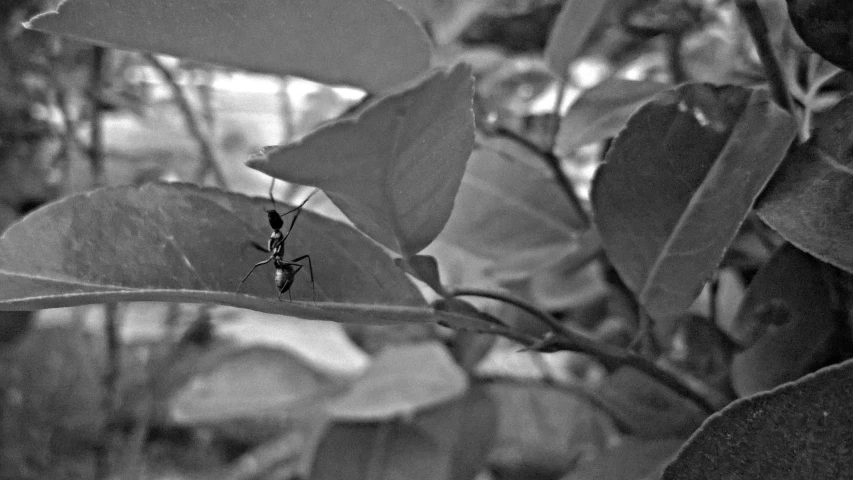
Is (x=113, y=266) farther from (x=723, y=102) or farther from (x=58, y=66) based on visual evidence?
(x=58, y=66)

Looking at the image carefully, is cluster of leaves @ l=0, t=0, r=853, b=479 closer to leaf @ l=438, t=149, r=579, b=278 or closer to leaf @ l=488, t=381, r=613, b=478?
leaf @ l=438, t=149, r=579, b=278

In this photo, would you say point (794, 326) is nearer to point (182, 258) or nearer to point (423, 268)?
point (423, 268)

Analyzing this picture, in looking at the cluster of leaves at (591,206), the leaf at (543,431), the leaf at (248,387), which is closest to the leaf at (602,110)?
the cluster of leaves at (591,206)

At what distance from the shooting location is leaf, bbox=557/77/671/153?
0.47 metres

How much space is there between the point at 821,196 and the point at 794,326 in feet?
0.38

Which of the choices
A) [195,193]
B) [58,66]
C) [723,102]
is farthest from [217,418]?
[723,102]

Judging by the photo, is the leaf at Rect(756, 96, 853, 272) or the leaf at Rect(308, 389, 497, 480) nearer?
the leaf at Rect(756, 96, 853, 272)

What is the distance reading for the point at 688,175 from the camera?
13.6 inches

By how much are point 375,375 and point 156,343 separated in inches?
23.0

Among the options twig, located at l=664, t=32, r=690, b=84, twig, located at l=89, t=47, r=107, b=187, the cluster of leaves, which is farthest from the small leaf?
twig, located at l=89, t=47, r=107, b=187

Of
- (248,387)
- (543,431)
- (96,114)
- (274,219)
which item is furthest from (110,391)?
(274,219)

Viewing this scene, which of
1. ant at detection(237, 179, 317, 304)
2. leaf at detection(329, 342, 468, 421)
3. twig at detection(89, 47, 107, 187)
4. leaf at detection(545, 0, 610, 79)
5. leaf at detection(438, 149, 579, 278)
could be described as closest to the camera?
ant at detection(237, 179, 317, 304)

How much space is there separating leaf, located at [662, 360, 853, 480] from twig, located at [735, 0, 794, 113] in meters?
0.15

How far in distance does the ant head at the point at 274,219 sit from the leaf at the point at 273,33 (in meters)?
0.08
